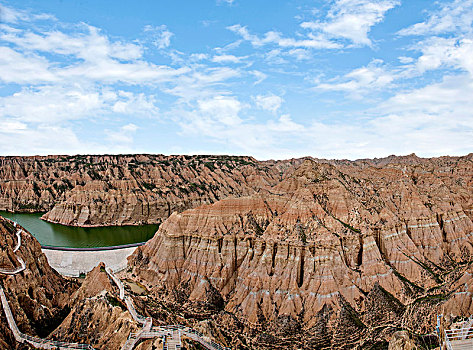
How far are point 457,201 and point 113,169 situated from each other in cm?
9949

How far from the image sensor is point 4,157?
127m

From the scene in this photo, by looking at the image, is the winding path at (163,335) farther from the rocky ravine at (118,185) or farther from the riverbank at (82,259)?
the rocky ravine at (118,185)

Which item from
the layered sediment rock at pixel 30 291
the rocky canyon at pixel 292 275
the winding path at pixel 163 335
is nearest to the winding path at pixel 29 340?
the layered sediment rock at pixel 30 291

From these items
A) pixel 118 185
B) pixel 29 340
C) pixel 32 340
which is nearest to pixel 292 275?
pixel 32 340

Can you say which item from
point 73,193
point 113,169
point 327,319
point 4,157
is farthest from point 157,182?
point 327,319

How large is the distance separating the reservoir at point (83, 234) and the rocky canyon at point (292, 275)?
3145 cm

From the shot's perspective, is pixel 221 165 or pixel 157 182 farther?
pixel 221 165

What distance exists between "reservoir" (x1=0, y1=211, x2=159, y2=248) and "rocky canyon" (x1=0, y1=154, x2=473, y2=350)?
31446 mm

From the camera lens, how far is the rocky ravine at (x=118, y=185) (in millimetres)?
93125

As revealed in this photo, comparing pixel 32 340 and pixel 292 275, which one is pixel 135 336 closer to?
pixel 32 340

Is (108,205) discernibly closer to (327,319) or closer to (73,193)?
(73,193)

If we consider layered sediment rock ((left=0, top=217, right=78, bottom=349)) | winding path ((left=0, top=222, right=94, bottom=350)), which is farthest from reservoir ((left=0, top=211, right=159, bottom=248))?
winding path ((left=0, top=222, right=94, bottom=350))

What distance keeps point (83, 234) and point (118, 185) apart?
26.1 metres

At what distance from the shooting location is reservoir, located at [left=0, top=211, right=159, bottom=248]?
69875mm
